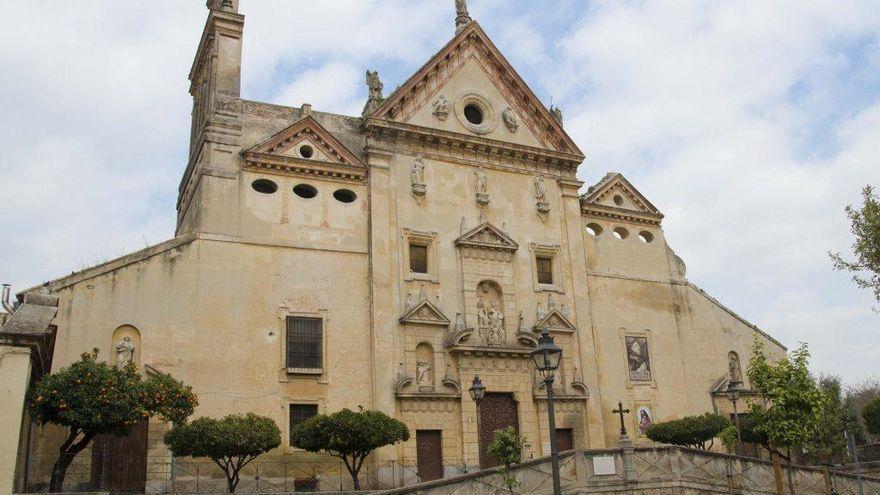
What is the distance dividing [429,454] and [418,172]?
10.6 m

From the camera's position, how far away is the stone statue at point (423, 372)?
1117 inches

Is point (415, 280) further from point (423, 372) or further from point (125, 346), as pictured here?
point (125, 346)

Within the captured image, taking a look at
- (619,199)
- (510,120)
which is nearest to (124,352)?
(510,120)

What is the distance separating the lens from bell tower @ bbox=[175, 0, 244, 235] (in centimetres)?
2734

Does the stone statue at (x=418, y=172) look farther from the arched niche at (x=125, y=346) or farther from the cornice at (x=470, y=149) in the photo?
the arched niche at (x=125, y=346)

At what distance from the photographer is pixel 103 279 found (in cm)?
2450

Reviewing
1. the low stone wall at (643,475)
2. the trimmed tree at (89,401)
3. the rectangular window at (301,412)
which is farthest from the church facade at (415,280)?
the low stone wall at (643,475)

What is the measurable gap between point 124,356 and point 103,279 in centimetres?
247

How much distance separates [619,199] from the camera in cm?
3616

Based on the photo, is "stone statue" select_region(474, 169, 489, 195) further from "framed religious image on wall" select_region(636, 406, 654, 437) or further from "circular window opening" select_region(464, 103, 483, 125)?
"framed religious image on wall" select_region(636, 406, 654, 437)

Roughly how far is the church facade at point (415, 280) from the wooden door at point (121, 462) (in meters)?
0.71

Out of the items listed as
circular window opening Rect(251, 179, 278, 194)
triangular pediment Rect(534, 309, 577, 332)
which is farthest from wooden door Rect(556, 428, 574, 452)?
circular window opening Rect(251, 179, 278, 194)

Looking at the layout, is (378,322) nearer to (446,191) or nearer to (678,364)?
(446,191)

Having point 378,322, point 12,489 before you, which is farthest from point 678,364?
point 12,489
